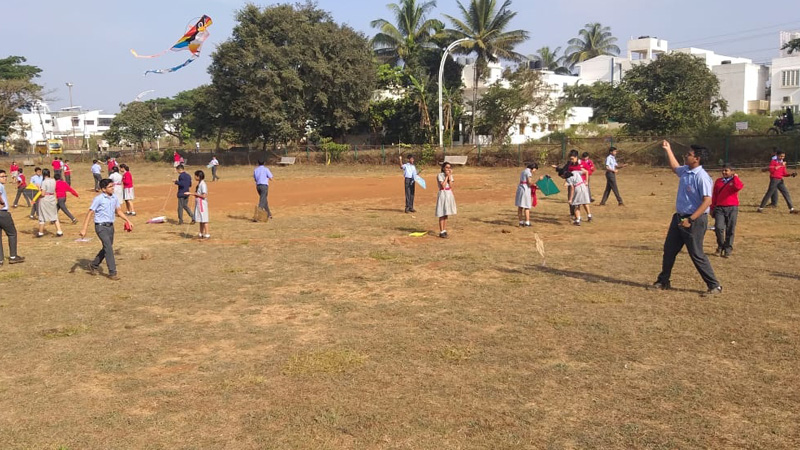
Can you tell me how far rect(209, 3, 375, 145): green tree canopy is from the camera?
41.1 m

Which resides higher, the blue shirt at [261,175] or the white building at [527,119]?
the white building at [527,119]

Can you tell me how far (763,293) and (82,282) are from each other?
10.1m

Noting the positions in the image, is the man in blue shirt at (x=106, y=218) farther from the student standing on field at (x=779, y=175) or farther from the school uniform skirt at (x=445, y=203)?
the student standing on field at (x=779, y=175)

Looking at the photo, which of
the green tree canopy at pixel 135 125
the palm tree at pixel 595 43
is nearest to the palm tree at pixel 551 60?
the palm tree at pixel 595 43

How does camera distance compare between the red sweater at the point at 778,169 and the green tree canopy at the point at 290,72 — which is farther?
the green tree canopy at the point at 290,72

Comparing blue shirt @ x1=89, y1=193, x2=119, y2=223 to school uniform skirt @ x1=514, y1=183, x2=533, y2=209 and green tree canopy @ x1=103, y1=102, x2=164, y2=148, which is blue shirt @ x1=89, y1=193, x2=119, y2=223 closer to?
school uniform skirt @ x1=514, y1=183, x2=533, y2=209

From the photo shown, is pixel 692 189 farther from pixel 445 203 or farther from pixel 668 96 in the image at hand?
pixel 668 96

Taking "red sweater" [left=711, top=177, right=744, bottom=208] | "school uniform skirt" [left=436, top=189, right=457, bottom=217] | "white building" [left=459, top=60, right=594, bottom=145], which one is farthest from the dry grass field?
"white building" [left=459, top=60, right=594, bottom=145]

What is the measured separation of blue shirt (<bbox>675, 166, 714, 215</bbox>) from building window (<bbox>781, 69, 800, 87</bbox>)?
6311cm

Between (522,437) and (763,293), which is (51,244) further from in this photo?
(763,293)

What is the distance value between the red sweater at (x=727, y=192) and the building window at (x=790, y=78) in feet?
196

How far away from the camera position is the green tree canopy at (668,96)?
122 ft

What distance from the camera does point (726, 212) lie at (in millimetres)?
10375

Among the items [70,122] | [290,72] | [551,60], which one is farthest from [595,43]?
[70,122]
